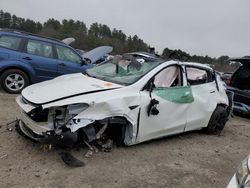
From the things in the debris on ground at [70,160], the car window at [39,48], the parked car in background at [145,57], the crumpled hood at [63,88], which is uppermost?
the parked car in background at [145,57]

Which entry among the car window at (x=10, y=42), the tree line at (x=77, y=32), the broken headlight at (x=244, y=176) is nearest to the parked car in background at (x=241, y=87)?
the car window at (x=10, y=42)

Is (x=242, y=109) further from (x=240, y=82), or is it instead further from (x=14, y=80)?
(x=14, y=80)

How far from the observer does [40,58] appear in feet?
31.4

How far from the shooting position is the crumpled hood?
491 cm

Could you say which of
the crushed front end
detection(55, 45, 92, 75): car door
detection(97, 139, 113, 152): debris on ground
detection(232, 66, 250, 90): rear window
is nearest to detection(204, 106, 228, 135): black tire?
detection(97, 139, 113, 152): debris on ground

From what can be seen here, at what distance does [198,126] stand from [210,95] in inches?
27.2

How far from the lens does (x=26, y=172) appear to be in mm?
4449

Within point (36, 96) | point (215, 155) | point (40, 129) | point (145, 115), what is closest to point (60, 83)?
point (36, 96)

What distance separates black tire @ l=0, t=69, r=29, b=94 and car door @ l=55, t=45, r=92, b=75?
1047 millimetres

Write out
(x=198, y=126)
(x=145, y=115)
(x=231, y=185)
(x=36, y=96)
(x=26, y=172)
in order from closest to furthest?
(x=231, y=185) → (x=26, y=172) → (x=36, y=96) → (x=145, y=115) → (x=198, y=126)

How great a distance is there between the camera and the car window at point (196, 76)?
22.0ft

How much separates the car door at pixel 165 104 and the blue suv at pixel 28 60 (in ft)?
14.8

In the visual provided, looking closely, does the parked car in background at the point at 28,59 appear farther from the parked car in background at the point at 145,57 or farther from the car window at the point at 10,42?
the parked car in background at the point at 145,57

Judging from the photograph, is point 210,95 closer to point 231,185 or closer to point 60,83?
point 60,83
